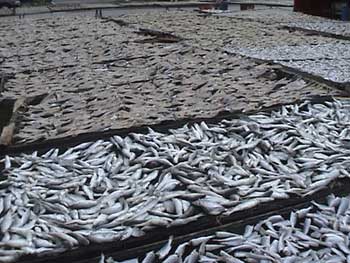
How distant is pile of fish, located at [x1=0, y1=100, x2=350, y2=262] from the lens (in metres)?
2.27

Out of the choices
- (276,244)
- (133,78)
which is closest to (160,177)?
(276,244)

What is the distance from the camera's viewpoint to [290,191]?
258 centimetres

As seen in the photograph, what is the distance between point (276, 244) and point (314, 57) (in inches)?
170

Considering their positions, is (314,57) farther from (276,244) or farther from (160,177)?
(276,244)

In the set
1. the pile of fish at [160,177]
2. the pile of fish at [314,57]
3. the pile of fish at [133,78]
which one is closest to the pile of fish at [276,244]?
the pile of fish at [160,177]

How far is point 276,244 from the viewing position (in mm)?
2141

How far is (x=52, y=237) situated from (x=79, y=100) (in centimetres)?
238

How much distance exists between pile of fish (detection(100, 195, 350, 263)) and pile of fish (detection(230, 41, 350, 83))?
2682 millimetres

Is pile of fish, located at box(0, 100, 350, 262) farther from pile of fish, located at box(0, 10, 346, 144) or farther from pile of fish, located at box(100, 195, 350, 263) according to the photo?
pile of fish, located at box(0, 10, 346, 144)

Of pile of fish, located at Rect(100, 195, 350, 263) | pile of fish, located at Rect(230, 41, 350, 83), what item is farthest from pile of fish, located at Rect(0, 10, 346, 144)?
pile of fish, located at Rect(100, 195, 350, 263)

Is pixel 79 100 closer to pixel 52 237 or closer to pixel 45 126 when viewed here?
pixel 45 126

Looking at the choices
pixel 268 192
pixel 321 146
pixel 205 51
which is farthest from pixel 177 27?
pixel 268 192

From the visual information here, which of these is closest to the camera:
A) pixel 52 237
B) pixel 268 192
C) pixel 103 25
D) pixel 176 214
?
pixel 52 237

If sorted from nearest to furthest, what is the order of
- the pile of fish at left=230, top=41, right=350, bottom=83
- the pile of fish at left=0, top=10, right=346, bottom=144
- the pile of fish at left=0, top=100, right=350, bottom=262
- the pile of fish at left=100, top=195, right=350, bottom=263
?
the pile of fish at left=100, top=195, right=350, bottom=263, the pile of fish at left=0, top=100, right=350, bottom=262, the pile of fish at left=0, top=10, right=346, bottom=144, the pile of fish at left=230, top=41, right=350, bottom=83
